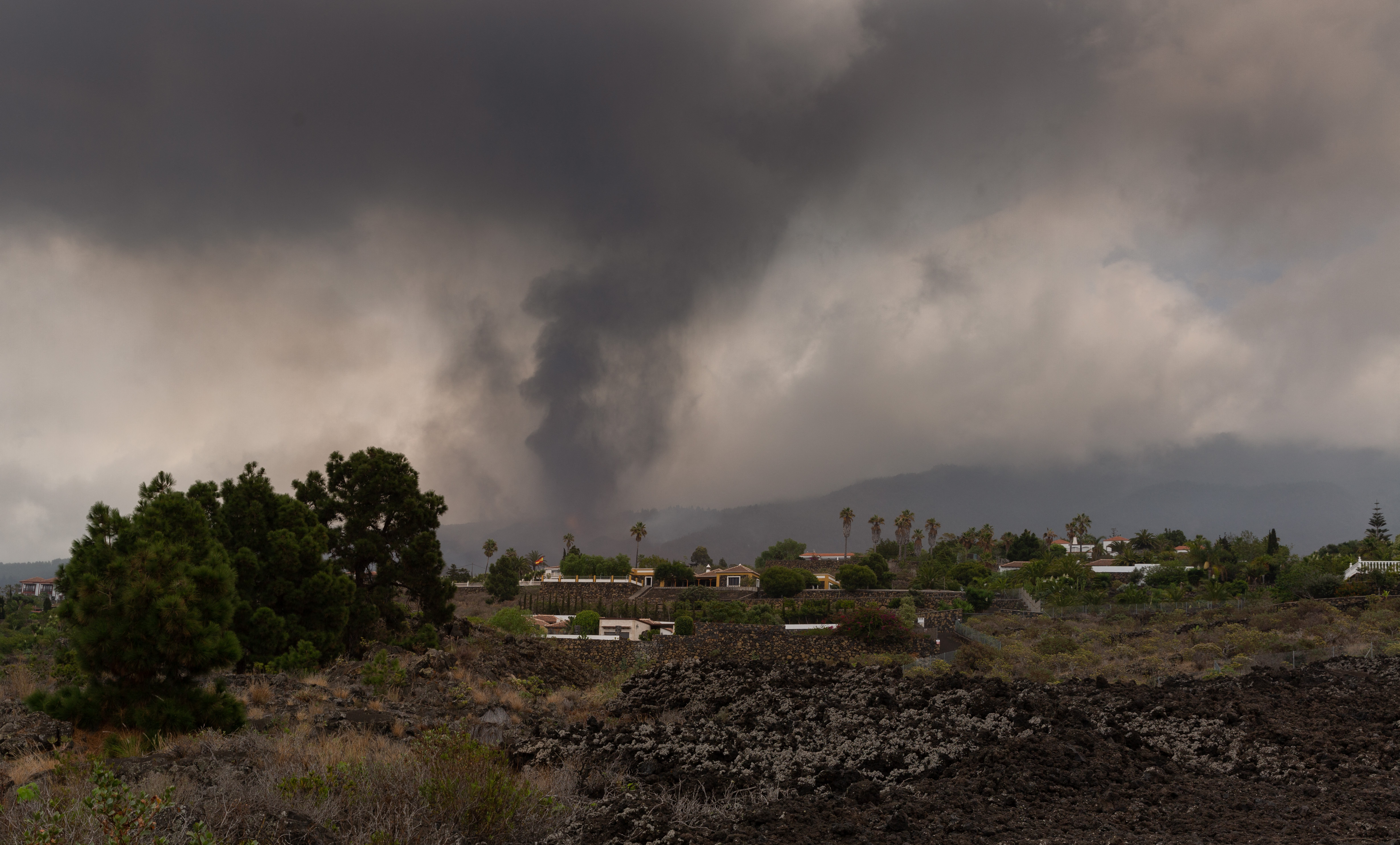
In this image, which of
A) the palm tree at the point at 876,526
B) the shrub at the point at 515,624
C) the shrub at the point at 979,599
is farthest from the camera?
the palm tree at the point at 876,526

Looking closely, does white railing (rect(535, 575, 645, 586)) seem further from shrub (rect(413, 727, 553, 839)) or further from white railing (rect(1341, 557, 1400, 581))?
shrub (rect(413, 727, 553, 839))

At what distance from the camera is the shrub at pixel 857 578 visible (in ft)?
229

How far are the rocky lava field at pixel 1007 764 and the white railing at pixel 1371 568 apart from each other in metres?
45.2

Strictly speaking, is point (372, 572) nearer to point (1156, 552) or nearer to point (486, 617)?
point (486, 617)

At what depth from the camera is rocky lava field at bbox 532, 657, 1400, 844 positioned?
259 inches

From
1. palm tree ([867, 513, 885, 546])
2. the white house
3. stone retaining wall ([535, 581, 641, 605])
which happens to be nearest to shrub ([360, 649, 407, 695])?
stone retaining wall ([535, 581, 641, 605])

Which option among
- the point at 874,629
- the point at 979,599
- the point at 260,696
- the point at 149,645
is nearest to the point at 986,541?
the point at 979,599

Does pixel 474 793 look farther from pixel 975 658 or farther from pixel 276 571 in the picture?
pixel 975 658

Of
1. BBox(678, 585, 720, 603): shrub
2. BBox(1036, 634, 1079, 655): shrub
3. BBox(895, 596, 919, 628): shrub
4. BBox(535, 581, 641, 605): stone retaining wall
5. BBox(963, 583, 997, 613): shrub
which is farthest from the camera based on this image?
BBox(535, 581, 641, 605): stone retaining wall

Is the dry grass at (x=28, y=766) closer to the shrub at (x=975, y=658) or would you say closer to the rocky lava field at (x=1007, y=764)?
the rocky lava field at (x=1007, y=764)

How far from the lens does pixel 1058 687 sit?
13516mm

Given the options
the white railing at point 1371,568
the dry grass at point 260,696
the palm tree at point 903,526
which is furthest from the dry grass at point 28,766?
the palm tree at point 903,526

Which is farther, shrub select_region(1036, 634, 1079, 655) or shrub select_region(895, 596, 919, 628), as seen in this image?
shrub select_region(895, 596, 919, 628)

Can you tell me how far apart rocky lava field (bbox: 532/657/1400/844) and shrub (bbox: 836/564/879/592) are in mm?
56383
